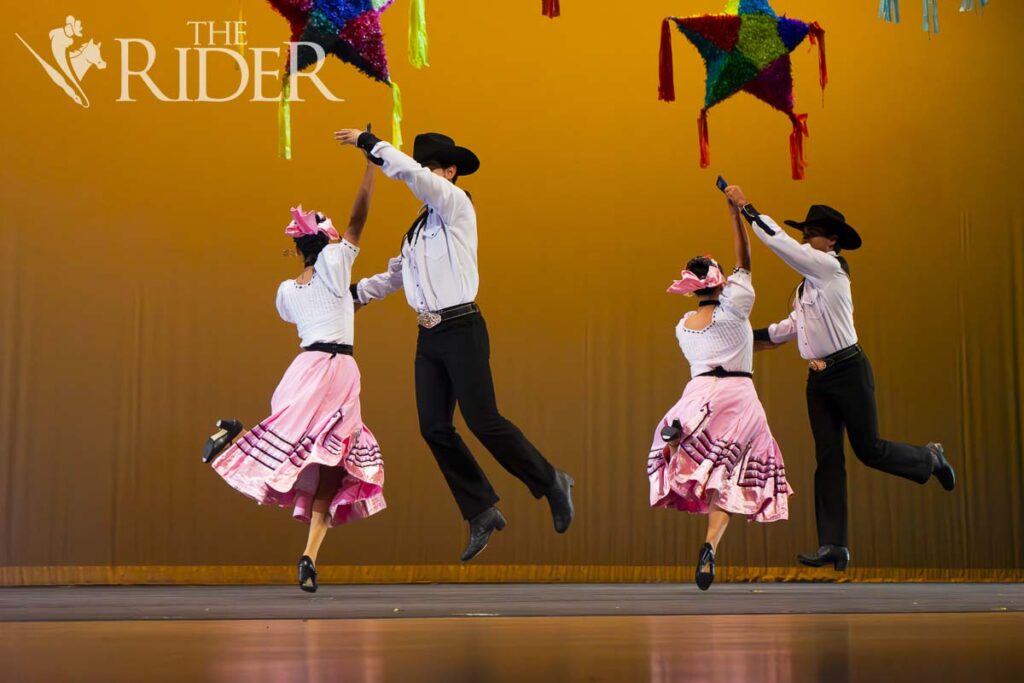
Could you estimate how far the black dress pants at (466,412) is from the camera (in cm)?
416

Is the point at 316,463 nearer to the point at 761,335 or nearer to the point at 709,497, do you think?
the point at 709,497

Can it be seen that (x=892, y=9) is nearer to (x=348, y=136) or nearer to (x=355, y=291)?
(x=348, y=136)

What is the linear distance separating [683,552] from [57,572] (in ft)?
10.3

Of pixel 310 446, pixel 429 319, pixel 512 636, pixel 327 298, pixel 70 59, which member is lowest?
pixel 512 636

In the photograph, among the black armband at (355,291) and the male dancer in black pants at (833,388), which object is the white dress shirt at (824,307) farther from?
the black armband at (355,291)

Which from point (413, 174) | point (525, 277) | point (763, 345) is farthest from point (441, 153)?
point (525, 277)

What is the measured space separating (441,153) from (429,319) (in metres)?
0.57

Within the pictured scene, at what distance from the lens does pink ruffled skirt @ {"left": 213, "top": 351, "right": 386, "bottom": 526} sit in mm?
4875

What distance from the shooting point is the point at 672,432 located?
5172 millimetres

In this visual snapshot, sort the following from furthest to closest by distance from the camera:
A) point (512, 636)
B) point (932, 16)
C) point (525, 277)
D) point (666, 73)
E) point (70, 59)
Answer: point (525, 277) < point (70, 59) < point (666, 73) < point (932, 16) < point (512, 636)

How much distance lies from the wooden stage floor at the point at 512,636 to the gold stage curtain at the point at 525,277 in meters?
0.83

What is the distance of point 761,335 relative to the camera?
554cm

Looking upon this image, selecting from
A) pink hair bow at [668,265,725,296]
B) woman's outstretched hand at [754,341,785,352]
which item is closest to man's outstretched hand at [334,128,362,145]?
pink hair bow at [668,265,725,296]

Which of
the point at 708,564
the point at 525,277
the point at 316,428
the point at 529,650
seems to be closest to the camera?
the point at 529,650
